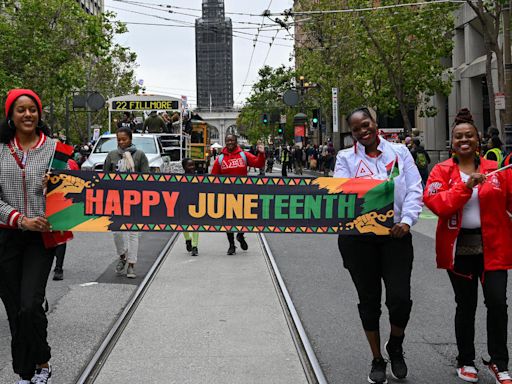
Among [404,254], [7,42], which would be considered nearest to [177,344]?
[404,254]

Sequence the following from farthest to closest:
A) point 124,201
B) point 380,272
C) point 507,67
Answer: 1. point 507,67
2. point 124,201
3. point 380,272

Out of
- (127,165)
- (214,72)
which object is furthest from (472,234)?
(214,72)

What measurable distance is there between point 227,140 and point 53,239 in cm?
630

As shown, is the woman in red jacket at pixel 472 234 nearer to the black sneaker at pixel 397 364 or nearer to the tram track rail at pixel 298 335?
the black sneaker at pixel 397 364

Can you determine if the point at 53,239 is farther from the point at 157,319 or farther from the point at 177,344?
the point at 157,319

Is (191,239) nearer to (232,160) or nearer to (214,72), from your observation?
(232,160)

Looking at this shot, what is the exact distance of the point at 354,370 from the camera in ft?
17.7

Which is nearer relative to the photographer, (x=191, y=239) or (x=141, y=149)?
(x=191, y=239)

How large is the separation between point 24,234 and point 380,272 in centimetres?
231

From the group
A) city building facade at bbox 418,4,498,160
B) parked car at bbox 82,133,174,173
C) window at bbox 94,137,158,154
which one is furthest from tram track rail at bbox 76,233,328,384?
city building facade at bbox 418,4,498,160

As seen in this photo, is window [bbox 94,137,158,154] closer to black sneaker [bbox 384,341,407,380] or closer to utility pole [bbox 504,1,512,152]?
utility pole [bbox 504,1,512,152]

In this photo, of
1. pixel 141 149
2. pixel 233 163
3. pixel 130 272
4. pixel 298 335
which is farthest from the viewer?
pixel 141 149

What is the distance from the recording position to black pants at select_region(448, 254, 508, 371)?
15.7ft

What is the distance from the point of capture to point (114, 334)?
6500mm
